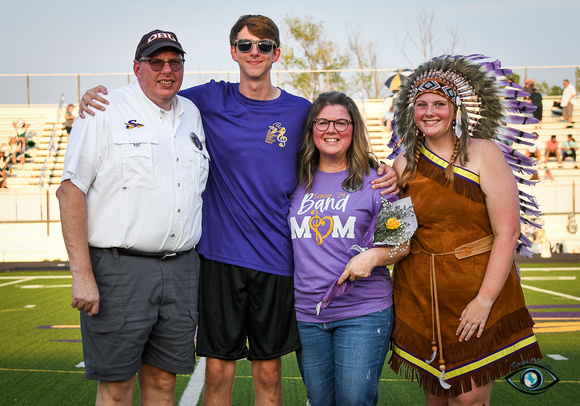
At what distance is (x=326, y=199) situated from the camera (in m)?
3.13

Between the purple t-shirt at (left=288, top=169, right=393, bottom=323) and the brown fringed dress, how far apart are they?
217 millimetres

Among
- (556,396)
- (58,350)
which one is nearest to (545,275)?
(556,396)

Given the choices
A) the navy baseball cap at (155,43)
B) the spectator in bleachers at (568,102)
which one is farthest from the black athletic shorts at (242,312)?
the spectator in bleachers at (568,102)

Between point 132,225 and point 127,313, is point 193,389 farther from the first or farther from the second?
point 132,225

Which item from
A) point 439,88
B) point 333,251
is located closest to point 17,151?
point 333,251

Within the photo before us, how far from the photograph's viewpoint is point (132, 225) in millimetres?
2949

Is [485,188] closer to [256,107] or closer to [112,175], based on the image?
[256,107]

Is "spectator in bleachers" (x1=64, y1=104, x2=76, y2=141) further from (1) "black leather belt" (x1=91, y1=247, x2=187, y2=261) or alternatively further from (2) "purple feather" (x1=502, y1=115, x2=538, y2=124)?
(2) "purple feather" (x1=502, y1=115, x2=538, y2=124)

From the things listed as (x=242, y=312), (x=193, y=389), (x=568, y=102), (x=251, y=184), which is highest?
(x=568, y=102)

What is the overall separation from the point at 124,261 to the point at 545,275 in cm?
1025

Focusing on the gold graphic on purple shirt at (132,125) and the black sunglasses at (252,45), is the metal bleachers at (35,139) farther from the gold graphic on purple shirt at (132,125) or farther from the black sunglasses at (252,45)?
the gold graphic on purple shirt at (132,125)

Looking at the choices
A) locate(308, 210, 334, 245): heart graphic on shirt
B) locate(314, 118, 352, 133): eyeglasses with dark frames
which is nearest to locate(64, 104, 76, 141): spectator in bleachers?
locate(314, 118, 352, 133): eyeglasses with dark frames

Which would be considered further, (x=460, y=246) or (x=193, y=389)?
(x=193, y=389)

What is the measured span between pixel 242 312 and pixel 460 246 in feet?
4.04
